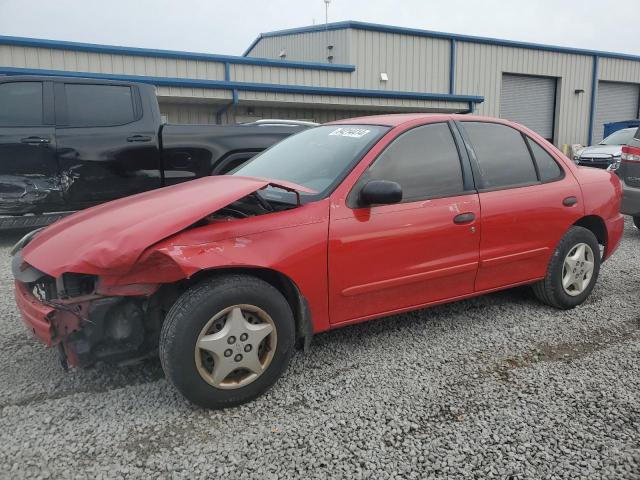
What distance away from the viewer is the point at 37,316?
97.3 inches

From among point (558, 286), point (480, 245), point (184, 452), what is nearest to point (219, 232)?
point (184, 452)

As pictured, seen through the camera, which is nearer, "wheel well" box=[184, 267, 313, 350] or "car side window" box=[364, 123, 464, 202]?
"wheel well" box=[184, 267, 313, 350]

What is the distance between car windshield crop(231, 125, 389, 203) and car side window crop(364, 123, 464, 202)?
0.15m

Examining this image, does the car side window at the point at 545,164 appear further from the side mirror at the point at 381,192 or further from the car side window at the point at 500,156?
the side mirror at the point at 381,192

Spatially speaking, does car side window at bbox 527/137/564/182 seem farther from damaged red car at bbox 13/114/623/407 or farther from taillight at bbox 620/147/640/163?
taillight at bbox 620/147/640/163

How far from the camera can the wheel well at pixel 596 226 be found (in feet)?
13.4

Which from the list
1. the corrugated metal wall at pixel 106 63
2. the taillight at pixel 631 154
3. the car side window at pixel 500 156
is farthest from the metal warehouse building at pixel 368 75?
the car side window at pixel 500 156

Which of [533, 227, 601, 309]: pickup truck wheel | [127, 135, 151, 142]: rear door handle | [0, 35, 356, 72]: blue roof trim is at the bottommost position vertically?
[533, 227, 601, 309]: pickup truck wheel

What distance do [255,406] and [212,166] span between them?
4.38m

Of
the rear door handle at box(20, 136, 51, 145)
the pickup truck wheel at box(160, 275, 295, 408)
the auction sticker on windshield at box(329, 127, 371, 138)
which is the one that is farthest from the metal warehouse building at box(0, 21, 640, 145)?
the pickup truck wheel at box(160, 275, 295, 408)

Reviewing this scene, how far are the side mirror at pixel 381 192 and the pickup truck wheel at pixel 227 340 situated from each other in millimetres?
751

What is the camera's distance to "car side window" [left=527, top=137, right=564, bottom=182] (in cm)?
384

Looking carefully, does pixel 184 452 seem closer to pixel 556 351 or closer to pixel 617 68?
pixel 556 351

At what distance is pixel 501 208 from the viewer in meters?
3.46
